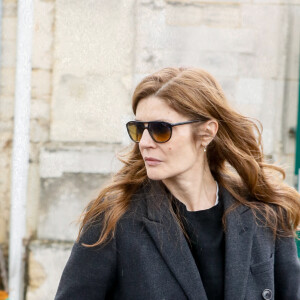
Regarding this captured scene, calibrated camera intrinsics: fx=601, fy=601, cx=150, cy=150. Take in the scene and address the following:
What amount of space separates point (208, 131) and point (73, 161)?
271 centimetres

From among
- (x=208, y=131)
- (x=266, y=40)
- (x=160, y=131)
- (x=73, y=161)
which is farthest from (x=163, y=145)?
(x=266, y=40)

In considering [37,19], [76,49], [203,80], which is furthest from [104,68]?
[203,80]

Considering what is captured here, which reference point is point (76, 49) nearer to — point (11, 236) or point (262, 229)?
point (11, 236)

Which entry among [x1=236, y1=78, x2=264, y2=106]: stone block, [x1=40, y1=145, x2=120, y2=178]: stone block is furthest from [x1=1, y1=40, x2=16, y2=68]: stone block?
[x1=236, y1=78, x2=264, y2=106]: stone block

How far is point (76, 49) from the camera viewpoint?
4938 millimetres

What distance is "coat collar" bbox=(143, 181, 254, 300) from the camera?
7.03 feet

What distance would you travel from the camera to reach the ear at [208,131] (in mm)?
2318

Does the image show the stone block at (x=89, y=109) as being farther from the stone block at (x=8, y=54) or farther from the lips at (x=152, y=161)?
the lips at (x=152, y=161)

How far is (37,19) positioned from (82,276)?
3.25 metres

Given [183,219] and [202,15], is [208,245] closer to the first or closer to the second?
[183,219]

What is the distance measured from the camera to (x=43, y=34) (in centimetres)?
494

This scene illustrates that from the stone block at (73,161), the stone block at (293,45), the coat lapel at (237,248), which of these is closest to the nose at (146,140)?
the coat lapel at (237,248)

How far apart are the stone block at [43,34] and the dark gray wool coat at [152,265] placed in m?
2.91

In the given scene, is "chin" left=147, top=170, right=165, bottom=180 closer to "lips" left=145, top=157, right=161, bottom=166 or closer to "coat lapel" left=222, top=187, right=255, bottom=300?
"lips" left=145, top=157, right=161, bottom=166
